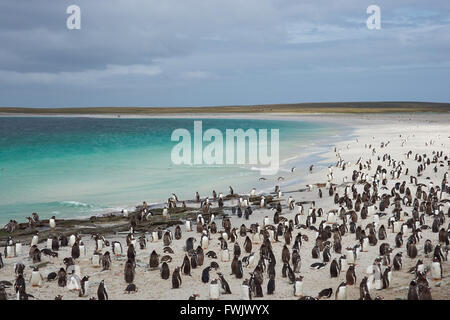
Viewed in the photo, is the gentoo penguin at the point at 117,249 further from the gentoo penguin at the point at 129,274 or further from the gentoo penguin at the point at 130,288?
the gentoo penguin at the point at 130,288

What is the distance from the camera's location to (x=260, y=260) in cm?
943

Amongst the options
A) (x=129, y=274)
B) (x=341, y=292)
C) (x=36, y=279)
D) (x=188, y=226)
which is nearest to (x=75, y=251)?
(x=36, y=279)

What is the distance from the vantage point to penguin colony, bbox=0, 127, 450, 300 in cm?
848

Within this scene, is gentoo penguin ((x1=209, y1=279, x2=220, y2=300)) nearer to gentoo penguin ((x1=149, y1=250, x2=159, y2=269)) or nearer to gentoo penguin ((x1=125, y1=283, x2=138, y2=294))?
gentoo penguin ((x1=125, y1=283, x2=138, y2=294))

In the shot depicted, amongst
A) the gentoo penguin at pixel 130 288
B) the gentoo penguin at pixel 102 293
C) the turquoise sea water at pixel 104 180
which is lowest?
the gentoo penguin at pixel 130 288

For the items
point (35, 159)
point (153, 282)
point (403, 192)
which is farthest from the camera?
point (35, 159)

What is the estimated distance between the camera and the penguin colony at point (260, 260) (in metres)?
8.48

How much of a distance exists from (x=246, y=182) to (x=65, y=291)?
15.0 meters

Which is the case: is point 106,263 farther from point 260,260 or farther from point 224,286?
point 260,260

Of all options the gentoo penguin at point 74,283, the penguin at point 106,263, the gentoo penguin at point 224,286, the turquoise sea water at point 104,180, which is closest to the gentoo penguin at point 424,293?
the gentoo penguin at point 224,286
